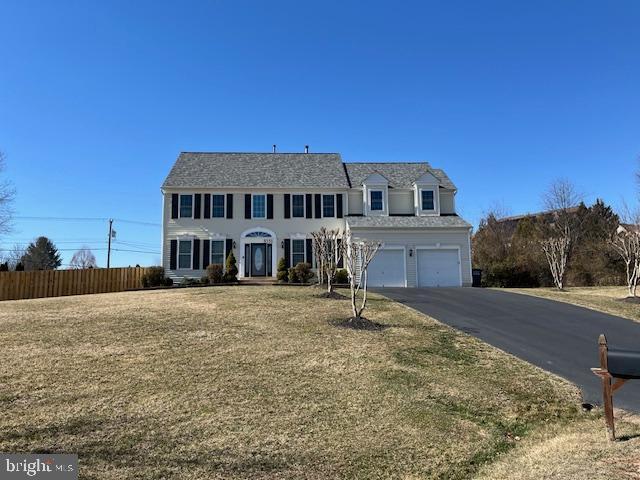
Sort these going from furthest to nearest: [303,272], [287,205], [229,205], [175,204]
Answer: [287,205] → [229,205] → [175,204] → [303,272]

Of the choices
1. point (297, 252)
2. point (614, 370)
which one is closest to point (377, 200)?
point (297, 252)

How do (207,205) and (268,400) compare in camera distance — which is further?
(207,205)

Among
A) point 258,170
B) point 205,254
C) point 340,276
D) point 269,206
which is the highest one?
point 258,170

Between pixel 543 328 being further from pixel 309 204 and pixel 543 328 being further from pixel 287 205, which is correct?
pixel 287 205

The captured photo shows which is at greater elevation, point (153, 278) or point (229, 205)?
point (229, 205)

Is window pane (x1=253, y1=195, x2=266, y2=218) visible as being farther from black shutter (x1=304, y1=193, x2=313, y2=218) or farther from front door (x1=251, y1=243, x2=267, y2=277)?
black shutter (x1=304, y1=193, x2=313, y2=218)

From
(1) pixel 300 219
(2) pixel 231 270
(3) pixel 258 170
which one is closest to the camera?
(2) pixel 231 270

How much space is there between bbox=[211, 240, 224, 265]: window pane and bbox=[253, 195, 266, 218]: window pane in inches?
95.7

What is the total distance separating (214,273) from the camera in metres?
21.8

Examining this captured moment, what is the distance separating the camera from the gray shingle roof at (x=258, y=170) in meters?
25.4

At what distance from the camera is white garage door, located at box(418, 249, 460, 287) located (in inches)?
944

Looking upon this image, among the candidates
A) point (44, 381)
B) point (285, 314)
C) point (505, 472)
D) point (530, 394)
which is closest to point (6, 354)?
point (44, 381)

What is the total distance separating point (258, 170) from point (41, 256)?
43.3 m

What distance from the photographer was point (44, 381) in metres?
7.00
